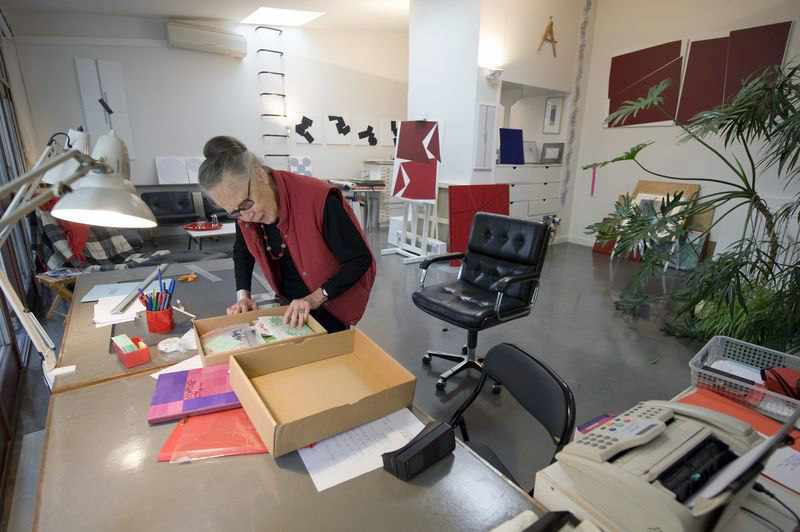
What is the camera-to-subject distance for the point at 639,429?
76 cm

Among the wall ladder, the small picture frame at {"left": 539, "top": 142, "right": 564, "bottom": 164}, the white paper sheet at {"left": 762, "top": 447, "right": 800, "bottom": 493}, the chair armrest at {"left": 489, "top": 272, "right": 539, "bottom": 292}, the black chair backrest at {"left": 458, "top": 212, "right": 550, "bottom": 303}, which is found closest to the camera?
the white paper sheet at {"left": 762, "top": 447, "right": 800, "bottom": 493}

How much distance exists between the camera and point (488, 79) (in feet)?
15.8

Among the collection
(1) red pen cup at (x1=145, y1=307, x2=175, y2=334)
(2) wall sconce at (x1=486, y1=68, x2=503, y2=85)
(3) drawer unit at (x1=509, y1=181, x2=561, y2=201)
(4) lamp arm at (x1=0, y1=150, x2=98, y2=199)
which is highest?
(2) wall sconce at (x1=486, y1=68, x2=503, y2=85)

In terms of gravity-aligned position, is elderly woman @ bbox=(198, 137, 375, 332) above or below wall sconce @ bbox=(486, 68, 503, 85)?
below

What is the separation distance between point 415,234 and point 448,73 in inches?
80.9

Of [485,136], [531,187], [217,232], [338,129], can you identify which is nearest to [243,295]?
[217,232]

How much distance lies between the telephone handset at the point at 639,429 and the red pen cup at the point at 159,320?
1.36 metres

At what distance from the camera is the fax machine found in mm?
625

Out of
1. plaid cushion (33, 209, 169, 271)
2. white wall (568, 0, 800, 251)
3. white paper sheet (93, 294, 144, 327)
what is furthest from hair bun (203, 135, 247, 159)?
white wall (568, 0, 800, 251)

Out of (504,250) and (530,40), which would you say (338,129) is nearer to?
(530,40)

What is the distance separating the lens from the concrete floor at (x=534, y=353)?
1.95 meters

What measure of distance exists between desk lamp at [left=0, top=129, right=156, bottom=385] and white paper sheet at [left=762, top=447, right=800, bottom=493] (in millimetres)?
1497

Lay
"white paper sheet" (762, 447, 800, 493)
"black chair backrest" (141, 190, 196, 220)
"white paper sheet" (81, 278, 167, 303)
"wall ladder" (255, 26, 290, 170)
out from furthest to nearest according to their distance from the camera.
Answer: "wall ladder" (255, 26, 290, 170) < "black chair backrest" (141, 190, 196, 220) < "white paper sheet" (81, 278, 167, 303) < "white paper sheet" (762, 447, 800, 493)

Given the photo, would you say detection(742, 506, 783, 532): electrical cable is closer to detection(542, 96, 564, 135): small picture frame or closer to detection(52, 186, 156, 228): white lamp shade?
detection(52, 186, 156, 228): white lamp shade
